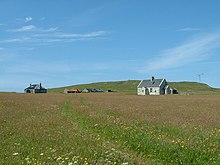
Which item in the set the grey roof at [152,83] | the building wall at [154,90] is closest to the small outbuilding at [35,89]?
the grey roof at [152,83]

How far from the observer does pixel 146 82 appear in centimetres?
14862

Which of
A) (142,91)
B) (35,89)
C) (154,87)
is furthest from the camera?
(35,89)

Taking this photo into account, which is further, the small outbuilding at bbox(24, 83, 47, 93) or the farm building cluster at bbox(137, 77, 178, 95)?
the small outbuilding at bbox(24, 83, 47, 93)

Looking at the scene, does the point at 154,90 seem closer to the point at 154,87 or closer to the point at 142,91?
the point at 154,87

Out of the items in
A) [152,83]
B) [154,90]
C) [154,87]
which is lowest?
[154,90]

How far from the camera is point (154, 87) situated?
144750 millimetres

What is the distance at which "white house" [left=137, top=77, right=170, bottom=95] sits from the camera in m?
143

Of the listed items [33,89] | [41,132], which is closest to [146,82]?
Answer: [33,89]

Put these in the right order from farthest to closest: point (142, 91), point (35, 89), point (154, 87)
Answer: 1. point (35, 89)
2. point (142, 91)
3. point (154, 87)

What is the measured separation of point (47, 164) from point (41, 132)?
7.75 m

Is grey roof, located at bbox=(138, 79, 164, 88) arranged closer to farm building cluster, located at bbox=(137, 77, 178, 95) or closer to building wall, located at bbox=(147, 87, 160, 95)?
farm building cluster, located at bbox=(137, 77, 178, 95)

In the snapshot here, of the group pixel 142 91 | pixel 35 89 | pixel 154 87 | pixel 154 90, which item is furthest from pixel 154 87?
pixel 35 89

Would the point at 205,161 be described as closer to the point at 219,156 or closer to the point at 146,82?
the point at 219,156

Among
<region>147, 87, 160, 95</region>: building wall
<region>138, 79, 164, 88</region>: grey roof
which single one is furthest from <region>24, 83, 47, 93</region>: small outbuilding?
<region>147, 87, 160, 95</region>: building wall
